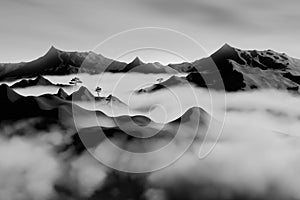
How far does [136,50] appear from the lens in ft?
366
